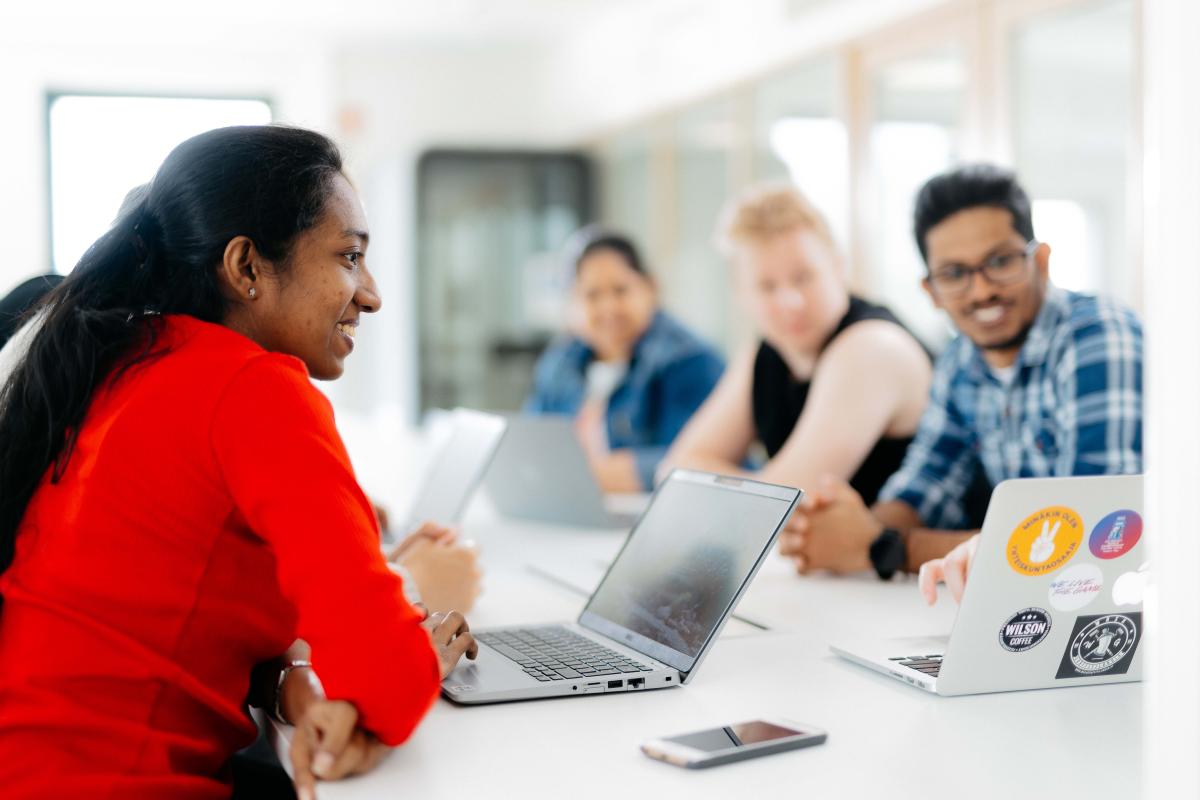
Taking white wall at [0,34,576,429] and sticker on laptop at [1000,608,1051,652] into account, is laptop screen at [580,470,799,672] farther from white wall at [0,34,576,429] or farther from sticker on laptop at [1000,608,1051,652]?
white wall at [0,34,576,429]

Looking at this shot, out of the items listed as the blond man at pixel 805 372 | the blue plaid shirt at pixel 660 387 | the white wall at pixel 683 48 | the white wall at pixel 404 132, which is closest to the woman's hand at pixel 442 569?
the blond man at pixel 805 372

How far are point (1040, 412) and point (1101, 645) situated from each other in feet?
2.30

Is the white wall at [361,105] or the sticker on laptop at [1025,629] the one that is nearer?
the sticker on laptop at [1025,629]

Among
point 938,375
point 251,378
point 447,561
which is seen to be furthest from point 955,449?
point 251,378

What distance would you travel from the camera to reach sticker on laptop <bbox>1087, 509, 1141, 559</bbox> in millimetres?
1158

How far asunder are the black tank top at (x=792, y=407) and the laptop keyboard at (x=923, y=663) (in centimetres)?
120

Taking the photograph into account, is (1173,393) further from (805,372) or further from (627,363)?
(627,363)

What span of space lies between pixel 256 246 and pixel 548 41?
18.9ft

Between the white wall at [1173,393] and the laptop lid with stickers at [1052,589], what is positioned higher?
the white wall at [1173,393]

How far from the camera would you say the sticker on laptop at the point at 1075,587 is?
1.16m

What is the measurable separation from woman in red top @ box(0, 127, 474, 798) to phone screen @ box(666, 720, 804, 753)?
22 cm

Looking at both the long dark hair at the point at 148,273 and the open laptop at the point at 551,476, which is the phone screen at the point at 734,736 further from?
the open laptop at the point at 551,476

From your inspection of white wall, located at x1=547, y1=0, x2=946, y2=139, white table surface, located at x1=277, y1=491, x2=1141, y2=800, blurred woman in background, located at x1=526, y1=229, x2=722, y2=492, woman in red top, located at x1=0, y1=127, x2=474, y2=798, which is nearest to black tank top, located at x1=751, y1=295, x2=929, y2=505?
blurred woman in background, located at x1=526, y1=229, x2=722, y2=492

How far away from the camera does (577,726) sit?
3.49 ft
